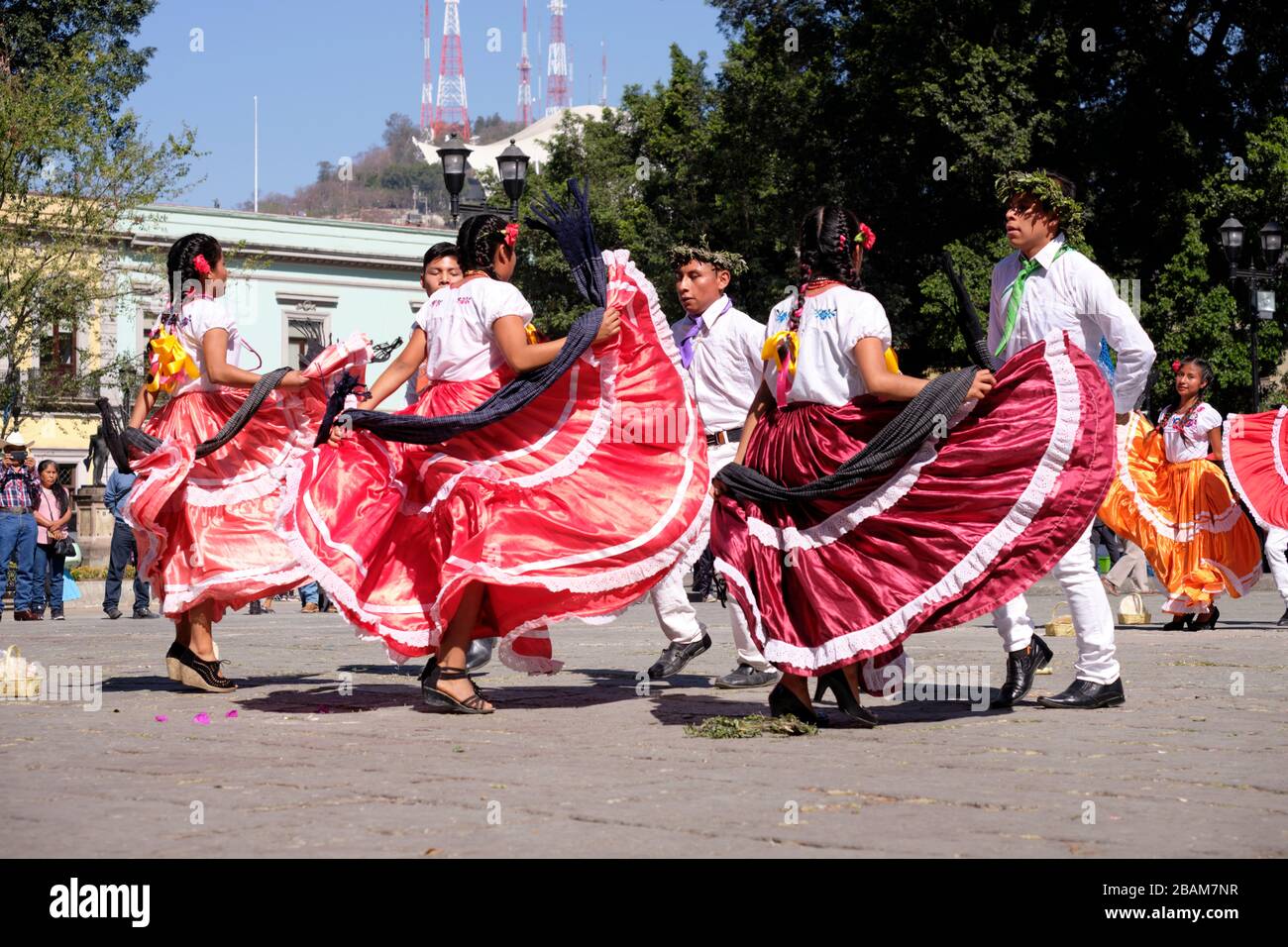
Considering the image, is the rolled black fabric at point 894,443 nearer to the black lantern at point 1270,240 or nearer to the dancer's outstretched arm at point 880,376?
the dancer's outstretched arm at point 880,376

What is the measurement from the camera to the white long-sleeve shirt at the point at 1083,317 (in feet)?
24.9

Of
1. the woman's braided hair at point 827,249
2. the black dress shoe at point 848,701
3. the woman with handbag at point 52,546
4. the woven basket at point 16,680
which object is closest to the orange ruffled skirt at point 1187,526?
the black dress shoe at point 848,701

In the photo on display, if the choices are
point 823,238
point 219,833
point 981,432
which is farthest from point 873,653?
point 219,833

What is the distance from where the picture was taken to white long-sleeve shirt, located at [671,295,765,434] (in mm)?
9766

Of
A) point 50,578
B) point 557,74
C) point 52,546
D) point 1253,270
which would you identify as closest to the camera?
point 50,578

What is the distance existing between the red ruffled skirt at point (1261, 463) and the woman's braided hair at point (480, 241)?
8.13m

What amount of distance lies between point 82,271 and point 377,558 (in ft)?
80.6

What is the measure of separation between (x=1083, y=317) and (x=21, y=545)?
46.8 ft

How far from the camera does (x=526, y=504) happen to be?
7.68 m

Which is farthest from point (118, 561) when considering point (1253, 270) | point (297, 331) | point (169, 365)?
point (297, 331)

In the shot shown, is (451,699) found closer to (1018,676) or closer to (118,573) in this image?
(1018,676)

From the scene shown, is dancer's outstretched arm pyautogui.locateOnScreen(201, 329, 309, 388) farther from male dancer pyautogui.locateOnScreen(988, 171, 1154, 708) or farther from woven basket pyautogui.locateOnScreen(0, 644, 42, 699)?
male dancer pyautogui.locateOnScreen(988, 171, 1154, 708)
